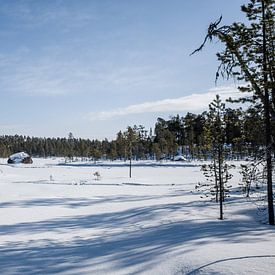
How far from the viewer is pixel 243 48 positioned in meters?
17.8

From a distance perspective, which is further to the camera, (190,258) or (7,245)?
(7,245)

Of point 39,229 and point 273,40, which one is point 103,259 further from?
point 273,40


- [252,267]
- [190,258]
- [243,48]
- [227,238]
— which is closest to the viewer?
[252,267]

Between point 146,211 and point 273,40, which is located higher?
point 273,40

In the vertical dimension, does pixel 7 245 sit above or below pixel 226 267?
below

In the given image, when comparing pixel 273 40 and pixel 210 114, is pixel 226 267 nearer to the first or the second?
pixel 273 40

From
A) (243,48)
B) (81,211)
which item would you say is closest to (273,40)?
(243,48)

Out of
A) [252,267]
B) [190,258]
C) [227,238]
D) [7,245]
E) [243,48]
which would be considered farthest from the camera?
[243,48]

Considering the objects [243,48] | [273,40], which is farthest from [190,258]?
[273,40]

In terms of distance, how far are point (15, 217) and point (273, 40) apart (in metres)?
18.3

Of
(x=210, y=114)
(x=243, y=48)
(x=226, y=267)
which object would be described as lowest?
(x=226, y=267)

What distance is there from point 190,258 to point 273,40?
41.7 ft

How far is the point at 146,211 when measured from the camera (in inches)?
976

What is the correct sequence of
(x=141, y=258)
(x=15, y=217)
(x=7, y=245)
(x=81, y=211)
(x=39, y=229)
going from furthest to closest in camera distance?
(x=81, y=211) < (x=15, y=217) < (x=39, y=229) < (x=7, y=245) < (x=141, y=258)
